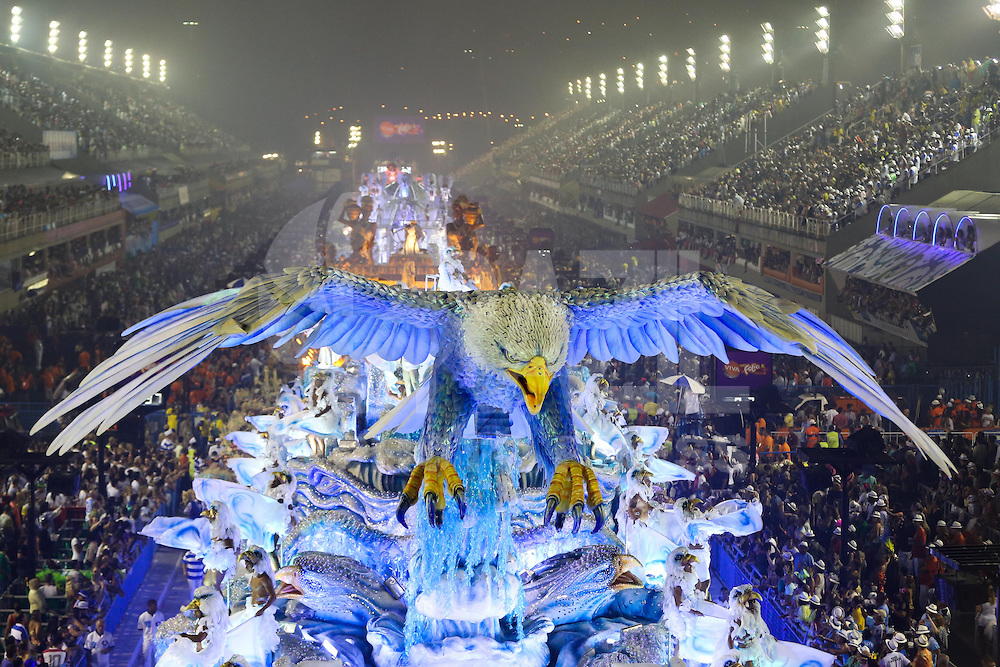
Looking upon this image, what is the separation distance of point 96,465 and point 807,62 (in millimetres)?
11302

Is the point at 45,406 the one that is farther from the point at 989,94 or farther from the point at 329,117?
the point at 989,94

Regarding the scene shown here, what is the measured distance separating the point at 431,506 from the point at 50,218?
33.3 ft

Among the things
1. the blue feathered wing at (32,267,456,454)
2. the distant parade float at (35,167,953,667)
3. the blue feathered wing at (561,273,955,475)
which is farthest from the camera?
the blue feathered wing at (561,273,955,475)

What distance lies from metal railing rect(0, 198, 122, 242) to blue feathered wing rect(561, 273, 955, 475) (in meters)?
9.46

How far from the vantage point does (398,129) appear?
11312 mm

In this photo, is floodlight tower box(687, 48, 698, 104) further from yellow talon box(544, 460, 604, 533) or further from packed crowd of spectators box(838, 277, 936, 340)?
yellow talon box(544, 460, 604, 533)

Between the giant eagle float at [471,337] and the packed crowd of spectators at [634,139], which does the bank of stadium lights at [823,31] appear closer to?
the packed crowd of spectators at [634,139]

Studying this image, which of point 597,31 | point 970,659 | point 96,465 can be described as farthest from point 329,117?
point 970,659

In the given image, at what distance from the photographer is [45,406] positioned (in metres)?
11.8

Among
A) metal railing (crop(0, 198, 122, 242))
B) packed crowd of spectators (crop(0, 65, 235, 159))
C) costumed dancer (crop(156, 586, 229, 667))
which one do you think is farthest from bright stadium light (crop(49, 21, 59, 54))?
costumed dancer (crop(156, 586, 229, 667))

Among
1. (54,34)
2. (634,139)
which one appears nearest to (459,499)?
(634,139)

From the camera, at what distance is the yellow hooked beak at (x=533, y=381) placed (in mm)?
4203

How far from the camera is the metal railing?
483 inches

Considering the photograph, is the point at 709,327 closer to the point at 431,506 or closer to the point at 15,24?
the point at 431,506
